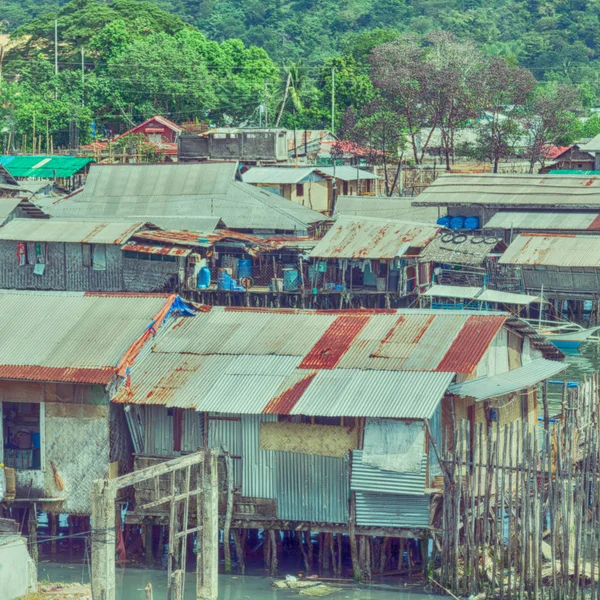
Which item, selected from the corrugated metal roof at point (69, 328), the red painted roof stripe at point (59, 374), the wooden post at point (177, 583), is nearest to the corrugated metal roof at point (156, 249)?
the corrugated metal roof at point (69, 328)

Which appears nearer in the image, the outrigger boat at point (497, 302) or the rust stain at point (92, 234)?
the outrigger boat at point (497, 302)

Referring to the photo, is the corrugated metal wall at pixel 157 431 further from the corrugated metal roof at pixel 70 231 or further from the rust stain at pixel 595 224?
the rust stain at pixel 595 224

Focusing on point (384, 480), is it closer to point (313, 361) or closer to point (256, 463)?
point (256, 463)

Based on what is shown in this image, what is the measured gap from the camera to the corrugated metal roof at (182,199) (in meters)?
47.1

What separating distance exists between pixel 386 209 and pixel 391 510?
3222 cm

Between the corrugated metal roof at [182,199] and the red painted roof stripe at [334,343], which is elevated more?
the corrugated metal roof at [182,199]

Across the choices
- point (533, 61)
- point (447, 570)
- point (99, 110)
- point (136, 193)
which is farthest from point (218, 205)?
point (533, 61)

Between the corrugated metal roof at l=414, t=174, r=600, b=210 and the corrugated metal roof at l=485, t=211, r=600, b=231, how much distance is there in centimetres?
31

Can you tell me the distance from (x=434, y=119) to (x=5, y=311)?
1543 inches

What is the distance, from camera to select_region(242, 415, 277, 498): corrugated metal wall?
19641 millimetres

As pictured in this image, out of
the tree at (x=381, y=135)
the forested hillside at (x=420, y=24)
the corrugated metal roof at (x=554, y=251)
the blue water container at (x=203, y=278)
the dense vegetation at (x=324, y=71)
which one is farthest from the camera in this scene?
the forested hillside at (x=420, y=24)

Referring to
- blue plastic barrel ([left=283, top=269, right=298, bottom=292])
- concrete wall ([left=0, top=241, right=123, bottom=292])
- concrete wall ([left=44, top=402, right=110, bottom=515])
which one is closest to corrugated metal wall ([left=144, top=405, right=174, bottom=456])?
concrete wall ([left=44, top=402, right=110, bottom=515])

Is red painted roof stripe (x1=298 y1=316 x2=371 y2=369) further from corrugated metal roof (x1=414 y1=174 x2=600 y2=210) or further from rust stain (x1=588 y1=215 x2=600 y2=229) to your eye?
corrugated metal roof (x1=414 y1=174 x2=600 y2=210)

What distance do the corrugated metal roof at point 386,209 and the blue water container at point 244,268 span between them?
753 cm
